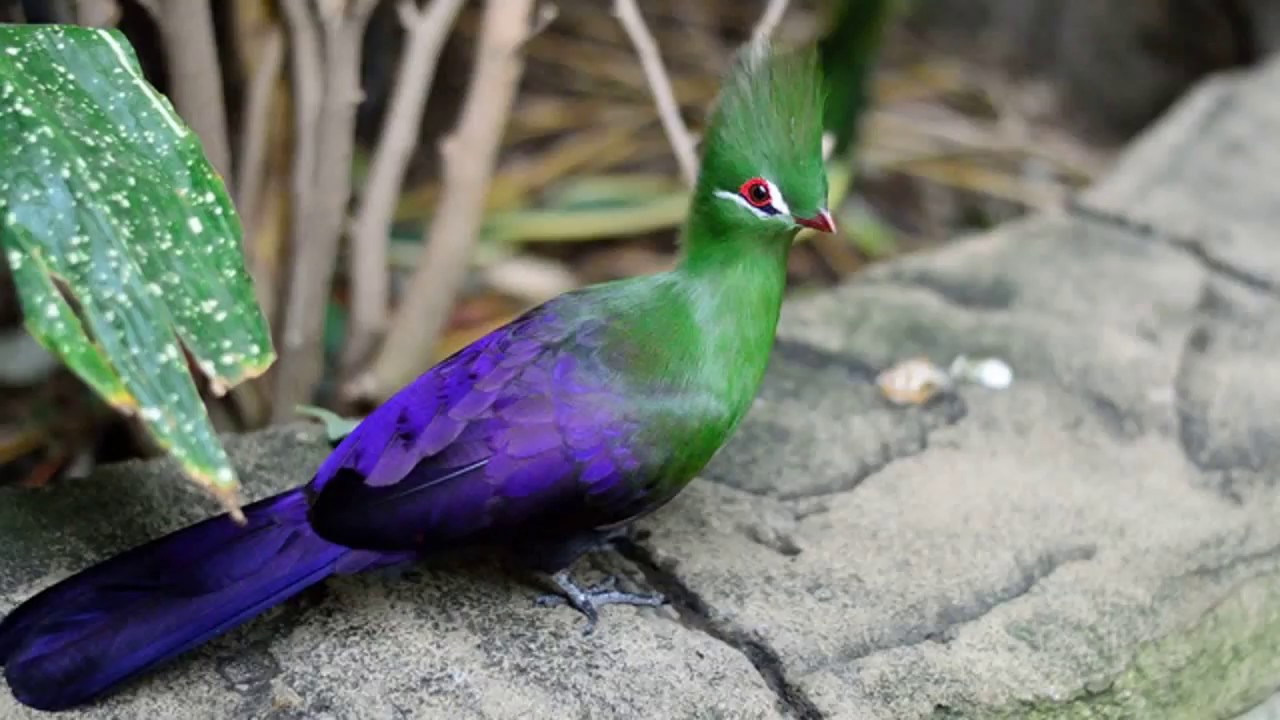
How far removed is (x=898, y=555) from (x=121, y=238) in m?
0.98

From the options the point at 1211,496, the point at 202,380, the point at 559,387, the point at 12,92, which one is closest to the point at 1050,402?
the point at 1211,496

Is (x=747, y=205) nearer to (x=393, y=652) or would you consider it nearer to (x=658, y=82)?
(x=393, y=652)

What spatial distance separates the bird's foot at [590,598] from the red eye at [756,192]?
0.46 meters

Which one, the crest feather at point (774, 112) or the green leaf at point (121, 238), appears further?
the crest feather at point (774, 112)

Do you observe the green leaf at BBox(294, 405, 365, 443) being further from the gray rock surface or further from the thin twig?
the thin twig

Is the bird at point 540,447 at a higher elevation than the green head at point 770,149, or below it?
below

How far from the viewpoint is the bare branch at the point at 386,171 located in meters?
2.10

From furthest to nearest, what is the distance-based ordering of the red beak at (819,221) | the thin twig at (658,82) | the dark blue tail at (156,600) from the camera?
1. the thin twig at (658,82)
2. the red beak at (819,221)
3. the dark blue tail at (156,600)

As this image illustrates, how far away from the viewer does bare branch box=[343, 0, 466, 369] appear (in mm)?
2100

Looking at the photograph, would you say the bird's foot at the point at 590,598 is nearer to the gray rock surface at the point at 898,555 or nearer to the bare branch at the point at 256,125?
the gray rock surface at the point at 898,555

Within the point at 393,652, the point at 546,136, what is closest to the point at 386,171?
the point at 393,652

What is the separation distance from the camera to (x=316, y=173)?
2.11 m

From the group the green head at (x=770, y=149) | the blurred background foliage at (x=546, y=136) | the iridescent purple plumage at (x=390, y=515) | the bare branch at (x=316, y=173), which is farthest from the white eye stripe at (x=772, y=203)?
the bare branch at (x=316, y=173)

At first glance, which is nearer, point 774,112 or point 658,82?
point 774,112
